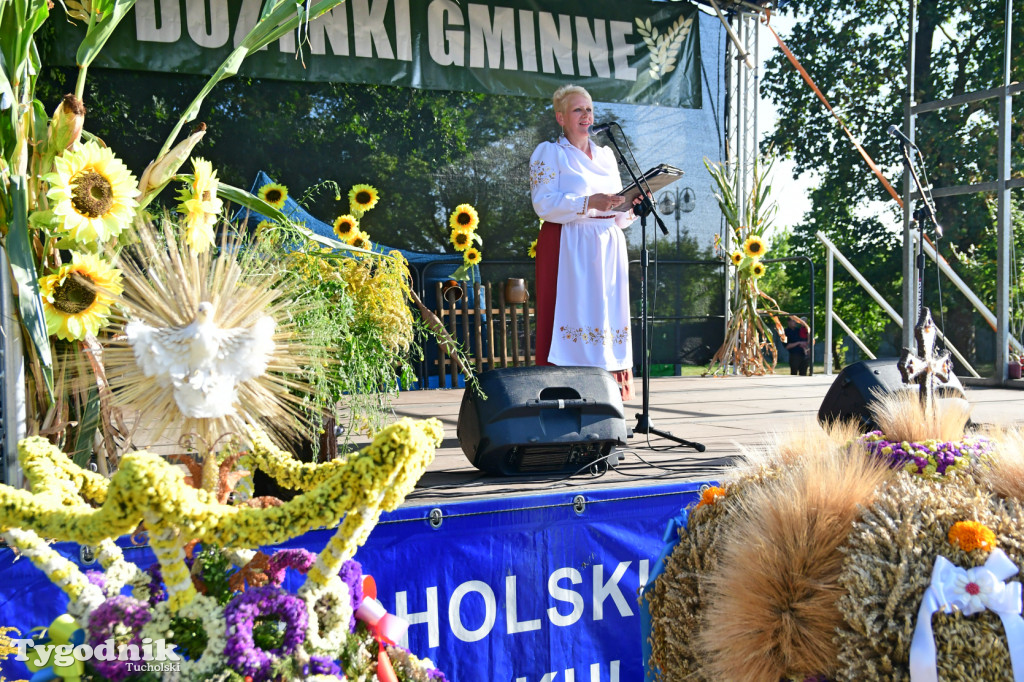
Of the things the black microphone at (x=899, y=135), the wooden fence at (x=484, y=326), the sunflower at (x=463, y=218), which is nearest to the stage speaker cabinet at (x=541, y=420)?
the black microphone at (x=899, y=135)

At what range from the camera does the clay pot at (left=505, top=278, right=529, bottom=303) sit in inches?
272

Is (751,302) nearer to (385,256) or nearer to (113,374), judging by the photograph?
(385,256)

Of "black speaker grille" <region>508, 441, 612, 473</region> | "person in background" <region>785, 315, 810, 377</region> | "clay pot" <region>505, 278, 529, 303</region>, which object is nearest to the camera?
"black speaker grille" <region>508, 441, 612, 473</region>

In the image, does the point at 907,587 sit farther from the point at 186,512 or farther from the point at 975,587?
the point at 186,512

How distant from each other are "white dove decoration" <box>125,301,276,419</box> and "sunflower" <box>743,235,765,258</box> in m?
7.12

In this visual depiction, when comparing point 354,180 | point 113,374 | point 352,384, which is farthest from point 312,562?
point 354,180

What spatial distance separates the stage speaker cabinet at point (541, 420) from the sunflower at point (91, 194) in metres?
1.48

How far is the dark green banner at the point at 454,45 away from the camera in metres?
6.15

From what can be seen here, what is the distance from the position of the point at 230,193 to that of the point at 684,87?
21.7ft

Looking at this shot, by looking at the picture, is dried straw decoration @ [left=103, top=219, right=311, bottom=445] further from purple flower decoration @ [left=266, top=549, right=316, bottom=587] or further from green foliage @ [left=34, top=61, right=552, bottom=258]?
green foliage @ [left=34, top=61, right=552, bottom=258]

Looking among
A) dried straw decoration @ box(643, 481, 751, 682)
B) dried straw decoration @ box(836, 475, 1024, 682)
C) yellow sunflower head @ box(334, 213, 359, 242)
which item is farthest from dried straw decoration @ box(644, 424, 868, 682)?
yellow sunflower head @ box(334, 213, 359, 242)

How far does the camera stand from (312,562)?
0.98 metres

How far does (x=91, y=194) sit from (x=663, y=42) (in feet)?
23.0

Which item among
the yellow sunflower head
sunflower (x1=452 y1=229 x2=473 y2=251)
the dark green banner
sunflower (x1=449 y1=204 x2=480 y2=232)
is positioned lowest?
the yellow sunflower head
